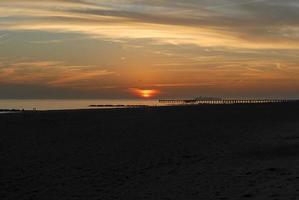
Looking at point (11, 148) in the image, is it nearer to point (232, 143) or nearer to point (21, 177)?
point (21, 177)

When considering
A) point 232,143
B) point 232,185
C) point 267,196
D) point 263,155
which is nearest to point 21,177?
point 232,185

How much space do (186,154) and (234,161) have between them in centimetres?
274

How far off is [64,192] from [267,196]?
17.2ft

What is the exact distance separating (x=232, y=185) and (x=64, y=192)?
4430mm

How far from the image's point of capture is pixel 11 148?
2153 centimetres

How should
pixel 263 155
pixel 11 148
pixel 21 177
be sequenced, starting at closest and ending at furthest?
1. pixel 21 177
2. pixel 263 155
3. pixel 11 148

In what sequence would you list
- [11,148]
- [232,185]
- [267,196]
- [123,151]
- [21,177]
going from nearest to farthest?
[267,196] < [232,185] < [21,177] < [123,151] < [11,148]

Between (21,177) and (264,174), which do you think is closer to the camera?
(264,174)

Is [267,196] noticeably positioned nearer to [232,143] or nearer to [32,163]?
[32,163]

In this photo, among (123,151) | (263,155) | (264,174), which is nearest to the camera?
(264,174)

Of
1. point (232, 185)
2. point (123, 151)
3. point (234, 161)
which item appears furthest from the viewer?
point (123, 151)

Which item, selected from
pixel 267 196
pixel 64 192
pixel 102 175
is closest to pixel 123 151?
A: pixel 102 175

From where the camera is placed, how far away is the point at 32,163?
1694cm

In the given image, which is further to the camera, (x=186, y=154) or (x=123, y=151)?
(x=123, y=151)
